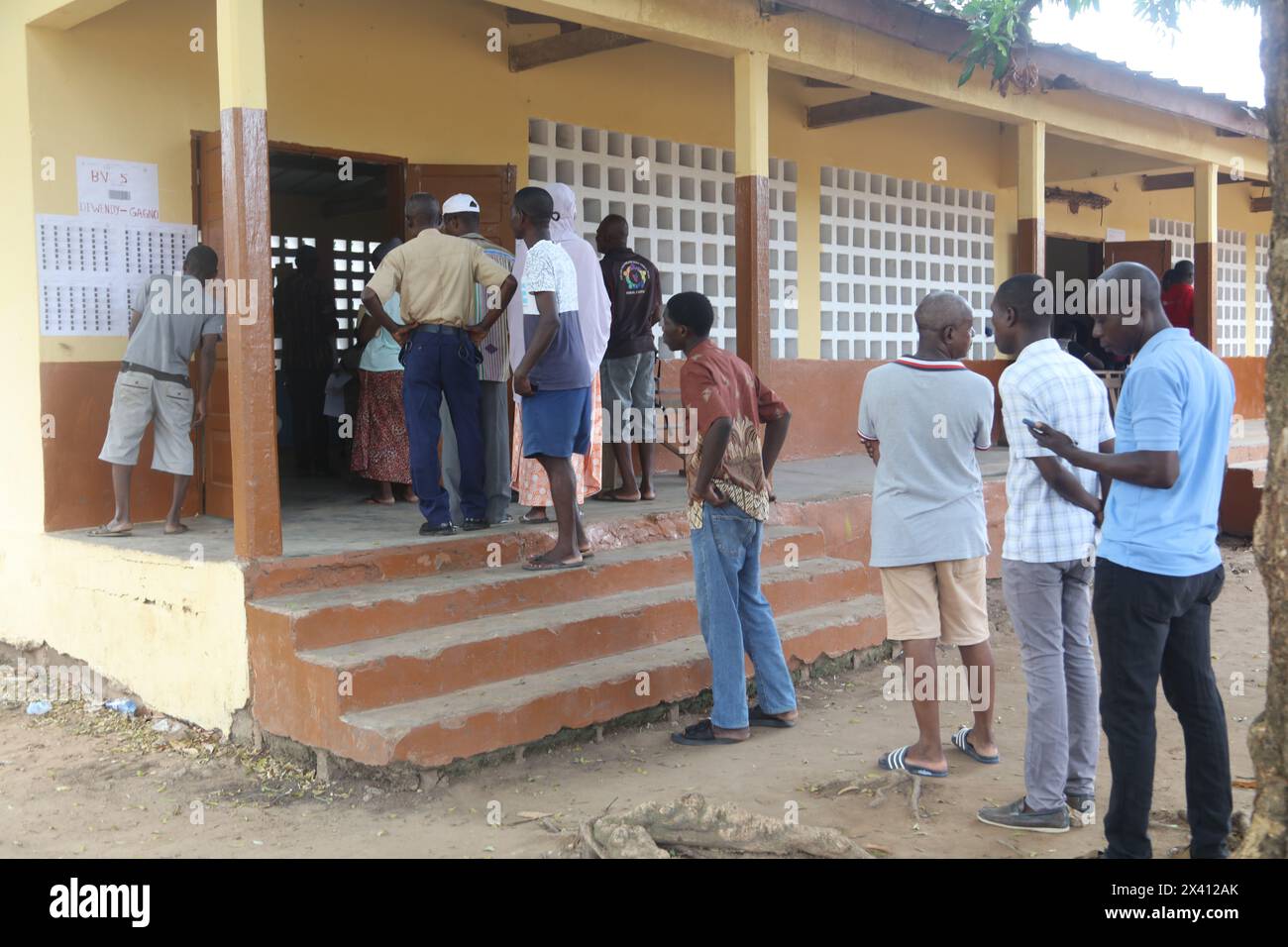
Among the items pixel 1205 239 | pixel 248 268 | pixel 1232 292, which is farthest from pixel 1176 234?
pixel 248 268

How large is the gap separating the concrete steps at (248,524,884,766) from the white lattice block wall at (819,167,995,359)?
495 centimetres

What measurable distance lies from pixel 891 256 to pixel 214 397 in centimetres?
664

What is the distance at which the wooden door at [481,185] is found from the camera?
734cm

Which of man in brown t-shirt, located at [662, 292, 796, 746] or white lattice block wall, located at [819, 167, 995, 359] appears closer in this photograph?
man in brown t-shirt, located at [662, 292, 796, 746]

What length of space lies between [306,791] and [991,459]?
7186mm

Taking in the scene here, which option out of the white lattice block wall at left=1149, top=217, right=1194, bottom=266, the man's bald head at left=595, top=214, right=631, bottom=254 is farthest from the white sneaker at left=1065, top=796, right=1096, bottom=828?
the white lattice block wall at left=1149, top=217, right=1194, bottom=266

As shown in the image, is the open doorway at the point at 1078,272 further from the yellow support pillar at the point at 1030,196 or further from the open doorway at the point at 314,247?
the open doorway at the point at 314,247

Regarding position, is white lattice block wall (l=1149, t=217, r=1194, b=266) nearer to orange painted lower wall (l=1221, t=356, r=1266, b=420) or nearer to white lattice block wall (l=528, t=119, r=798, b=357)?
orange painted lower wall (l=1221, t=356, r=1266, b=420)

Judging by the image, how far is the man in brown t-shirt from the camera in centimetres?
463

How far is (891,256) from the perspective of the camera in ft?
35.7

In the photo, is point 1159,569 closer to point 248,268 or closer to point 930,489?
point 930,489

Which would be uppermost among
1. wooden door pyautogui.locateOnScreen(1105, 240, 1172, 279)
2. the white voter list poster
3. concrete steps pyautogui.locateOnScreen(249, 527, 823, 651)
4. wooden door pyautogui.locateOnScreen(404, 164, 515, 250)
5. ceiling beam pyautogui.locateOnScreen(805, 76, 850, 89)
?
ceiling beam pyautogui.locateOnScreen(805, 76, 850, 89)

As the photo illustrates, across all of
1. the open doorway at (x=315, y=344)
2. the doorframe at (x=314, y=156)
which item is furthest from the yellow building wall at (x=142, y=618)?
the open doorway at (x=315, y=344)

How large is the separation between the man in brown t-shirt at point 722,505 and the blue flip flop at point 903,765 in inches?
24.3
